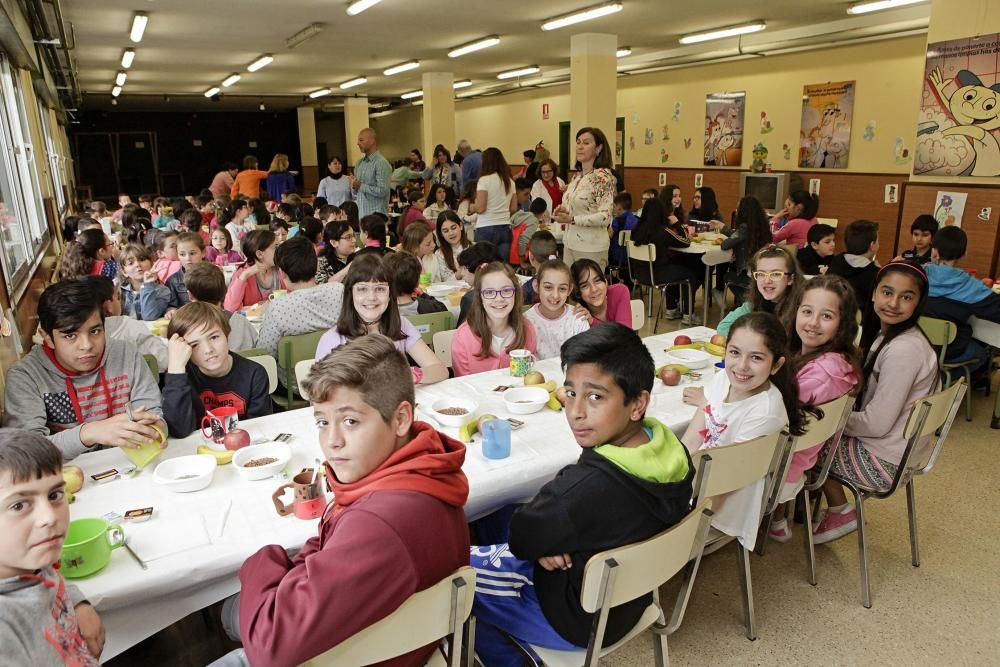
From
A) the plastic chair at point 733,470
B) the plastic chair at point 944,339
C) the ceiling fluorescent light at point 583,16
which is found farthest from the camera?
the ceiling fluorescent light at point 583,16

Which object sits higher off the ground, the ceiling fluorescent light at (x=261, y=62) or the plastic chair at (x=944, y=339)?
the ceiling fluorescent light at (x=261, y=62)

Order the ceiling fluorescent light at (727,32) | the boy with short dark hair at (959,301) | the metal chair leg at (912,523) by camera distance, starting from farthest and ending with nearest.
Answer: the ceiling fluorescent light at (727,32), the boy with short dark hair at (959,301), the metal chair leg at (912,523)

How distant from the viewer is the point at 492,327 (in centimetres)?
330

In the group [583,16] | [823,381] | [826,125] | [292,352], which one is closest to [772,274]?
[823,381]

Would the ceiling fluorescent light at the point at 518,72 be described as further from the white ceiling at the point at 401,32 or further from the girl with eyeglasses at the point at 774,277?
the girl with eyeglasses at the point at 774,277

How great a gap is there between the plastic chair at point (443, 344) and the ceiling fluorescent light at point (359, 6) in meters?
5.21

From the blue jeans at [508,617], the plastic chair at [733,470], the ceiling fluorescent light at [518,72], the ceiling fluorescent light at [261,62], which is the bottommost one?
the blue jeans at [508,617]

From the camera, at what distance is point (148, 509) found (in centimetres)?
183

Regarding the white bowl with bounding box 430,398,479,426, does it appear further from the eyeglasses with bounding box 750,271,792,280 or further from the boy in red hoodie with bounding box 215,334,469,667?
the eyeglasses with bounding box 750,271,792,280

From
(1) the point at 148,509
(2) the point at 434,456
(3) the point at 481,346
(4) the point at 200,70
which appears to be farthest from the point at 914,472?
(4) the point at 200,70

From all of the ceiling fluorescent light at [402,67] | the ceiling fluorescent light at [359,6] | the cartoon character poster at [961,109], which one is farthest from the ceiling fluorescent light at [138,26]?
the cartoon character poster at [961,109]

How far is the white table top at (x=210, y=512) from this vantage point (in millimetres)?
1595

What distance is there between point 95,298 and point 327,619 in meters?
1.64

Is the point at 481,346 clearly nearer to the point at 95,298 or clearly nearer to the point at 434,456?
the point at 95,298
